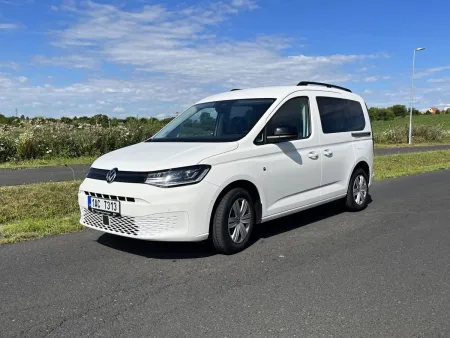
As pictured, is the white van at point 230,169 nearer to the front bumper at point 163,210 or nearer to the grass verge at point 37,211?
the front bumper at point 163,210

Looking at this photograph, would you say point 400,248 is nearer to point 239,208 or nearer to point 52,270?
point 239,208

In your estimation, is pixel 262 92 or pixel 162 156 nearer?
pixel 162 156

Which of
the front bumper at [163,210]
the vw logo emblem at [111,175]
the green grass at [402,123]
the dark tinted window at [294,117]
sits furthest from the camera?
the green grass at [402,123]

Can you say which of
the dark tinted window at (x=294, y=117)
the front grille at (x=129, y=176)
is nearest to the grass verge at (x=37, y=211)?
the front grille at (x=129, y=176)

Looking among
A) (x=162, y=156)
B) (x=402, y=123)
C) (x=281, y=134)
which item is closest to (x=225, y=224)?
(x=162, y=156)

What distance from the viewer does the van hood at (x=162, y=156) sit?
4.87 m

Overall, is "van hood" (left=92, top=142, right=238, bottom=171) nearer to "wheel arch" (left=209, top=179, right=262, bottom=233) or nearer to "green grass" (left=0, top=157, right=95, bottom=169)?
"wheel arch" (left=209, top=179, right=262, bottom=233)

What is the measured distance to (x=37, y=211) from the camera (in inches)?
294

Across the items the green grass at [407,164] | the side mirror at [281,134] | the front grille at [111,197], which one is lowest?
the green grass at [407,164]

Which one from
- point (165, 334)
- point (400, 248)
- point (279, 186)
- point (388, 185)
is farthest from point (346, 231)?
point (388, 185)

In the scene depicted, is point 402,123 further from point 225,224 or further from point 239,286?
point 239,286

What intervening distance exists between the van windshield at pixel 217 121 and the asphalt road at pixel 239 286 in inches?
55.6

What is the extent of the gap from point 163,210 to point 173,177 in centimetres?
36

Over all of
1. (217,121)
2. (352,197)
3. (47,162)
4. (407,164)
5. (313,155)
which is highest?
(217,121)
